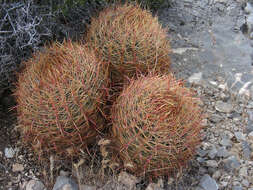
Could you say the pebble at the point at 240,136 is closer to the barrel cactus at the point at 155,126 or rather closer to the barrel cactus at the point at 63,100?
the barrel cactus at the point at 155,126

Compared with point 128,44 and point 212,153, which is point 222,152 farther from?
point 128,44

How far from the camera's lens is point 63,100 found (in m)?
1.99

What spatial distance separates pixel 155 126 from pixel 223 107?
1396 millimetres

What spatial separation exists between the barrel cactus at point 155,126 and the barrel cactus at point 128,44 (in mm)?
390

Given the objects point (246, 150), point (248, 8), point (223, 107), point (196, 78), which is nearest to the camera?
point (246, 150)

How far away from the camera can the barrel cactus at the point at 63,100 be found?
2.02 meters

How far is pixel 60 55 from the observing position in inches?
88.4

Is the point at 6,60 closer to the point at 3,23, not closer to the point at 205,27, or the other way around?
the point at 3,23

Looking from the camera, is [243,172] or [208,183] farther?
[243,172]

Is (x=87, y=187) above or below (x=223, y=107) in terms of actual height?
below

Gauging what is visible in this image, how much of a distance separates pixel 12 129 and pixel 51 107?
81cm

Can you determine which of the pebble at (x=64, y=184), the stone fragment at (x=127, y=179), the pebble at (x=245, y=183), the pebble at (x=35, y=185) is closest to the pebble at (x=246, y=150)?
the pebble at (x=245, y=183)

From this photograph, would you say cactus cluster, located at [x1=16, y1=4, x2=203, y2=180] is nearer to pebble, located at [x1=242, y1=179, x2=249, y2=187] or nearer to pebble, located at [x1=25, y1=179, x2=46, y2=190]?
pebble, located at [x1=25, y1=179, x2=46, y2=190]

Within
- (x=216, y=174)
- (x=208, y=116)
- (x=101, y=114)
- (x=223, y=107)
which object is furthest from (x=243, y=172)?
(x=101, y=114)
